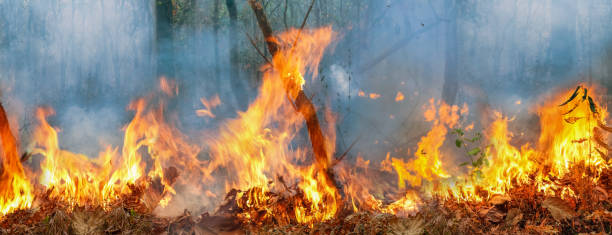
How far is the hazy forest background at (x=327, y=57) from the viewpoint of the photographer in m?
5.70

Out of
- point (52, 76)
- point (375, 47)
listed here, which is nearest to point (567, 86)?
point (375, 47)

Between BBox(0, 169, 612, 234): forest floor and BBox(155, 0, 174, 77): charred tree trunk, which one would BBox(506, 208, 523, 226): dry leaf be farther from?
BBox(155, 0, 174, 77): charred tree trunk

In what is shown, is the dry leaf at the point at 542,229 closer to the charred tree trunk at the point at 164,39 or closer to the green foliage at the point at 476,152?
the green foliage at the point at 476,152

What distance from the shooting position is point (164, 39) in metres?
6.16

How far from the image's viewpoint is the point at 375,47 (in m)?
6.08

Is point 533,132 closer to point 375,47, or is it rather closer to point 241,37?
point 375,47

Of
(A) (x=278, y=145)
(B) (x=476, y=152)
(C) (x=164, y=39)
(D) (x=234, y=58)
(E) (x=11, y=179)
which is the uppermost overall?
(C) (x=164, y=39)

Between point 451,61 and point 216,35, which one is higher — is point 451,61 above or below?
below

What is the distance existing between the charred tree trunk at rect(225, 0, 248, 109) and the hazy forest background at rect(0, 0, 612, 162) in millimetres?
17

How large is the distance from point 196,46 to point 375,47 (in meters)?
2.88

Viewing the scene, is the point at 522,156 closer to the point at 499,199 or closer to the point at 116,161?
the point at 499,199

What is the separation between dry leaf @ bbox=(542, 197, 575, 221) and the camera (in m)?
3.69

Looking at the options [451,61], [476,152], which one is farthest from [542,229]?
[451,61]

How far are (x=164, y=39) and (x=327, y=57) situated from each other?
2.64 metres
